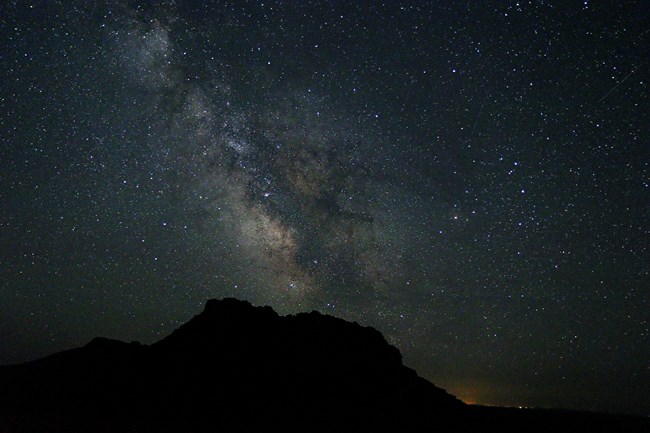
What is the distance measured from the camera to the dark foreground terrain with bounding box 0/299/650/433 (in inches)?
870

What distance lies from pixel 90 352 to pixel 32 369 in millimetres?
4347

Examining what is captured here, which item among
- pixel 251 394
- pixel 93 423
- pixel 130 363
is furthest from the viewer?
pixel 130 363

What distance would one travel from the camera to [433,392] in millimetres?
31047

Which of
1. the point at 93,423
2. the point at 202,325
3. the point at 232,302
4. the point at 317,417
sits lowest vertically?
the point at 93,423

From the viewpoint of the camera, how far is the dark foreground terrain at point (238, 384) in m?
22.1

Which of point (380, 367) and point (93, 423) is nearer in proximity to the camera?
point (93, 423)

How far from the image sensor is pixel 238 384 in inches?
1034

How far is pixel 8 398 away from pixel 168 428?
10695 mm

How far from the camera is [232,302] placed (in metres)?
32.9

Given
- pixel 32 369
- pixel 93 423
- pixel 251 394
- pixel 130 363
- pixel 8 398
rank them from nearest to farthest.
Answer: pixel 93 423 → pixel 8 398 → pixel 251 394 → pixel 130 363 → pixel 32 369

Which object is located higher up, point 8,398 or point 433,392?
point 433,392

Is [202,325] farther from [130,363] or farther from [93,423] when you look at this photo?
[93,423]

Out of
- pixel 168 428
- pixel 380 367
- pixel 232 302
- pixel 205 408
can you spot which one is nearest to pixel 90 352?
pixel 232 302

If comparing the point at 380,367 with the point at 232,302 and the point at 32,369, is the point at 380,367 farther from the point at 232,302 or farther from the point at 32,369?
the point at 32,369
